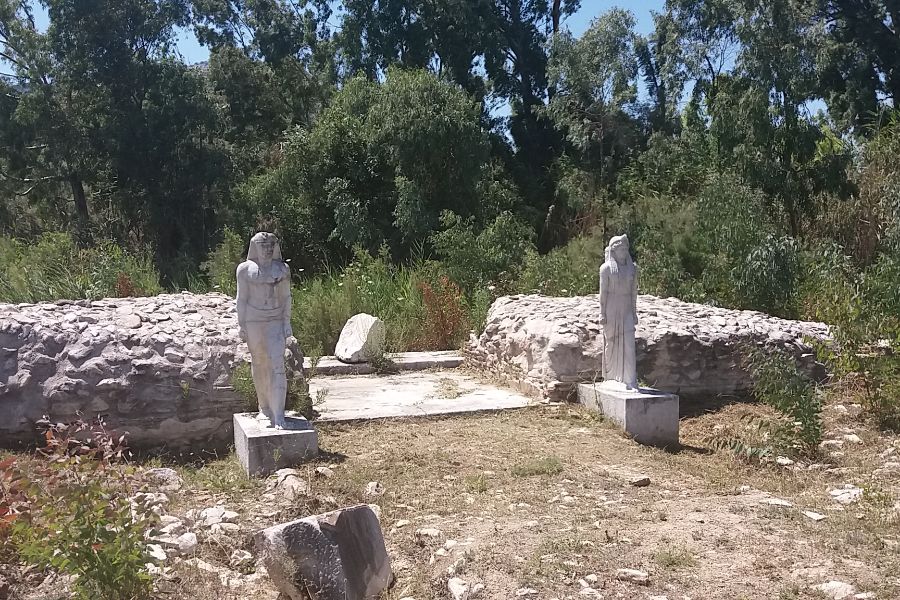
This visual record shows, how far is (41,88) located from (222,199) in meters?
4.48

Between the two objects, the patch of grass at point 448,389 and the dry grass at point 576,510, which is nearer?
the dry grass at point 576,510

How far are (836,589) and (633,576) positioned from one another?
3.00 feet

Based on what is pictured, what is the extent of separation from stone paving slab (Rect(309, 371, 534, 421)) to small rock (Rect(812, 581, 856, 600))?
14.3 feet

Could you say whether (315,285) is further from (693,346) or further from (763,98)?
(763,98)

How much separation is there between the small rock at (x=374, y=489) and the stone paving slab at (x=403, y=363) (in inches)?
181

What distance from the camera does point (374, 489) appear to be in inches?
216

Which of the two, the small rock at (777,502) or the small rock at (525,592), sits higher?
the small rock at (777,502)

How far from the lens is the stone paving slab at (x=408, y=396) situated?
780 cm

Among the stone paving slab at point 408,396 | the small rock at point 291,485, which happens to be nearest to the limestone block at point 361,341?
the stone paving slab at point 408,396

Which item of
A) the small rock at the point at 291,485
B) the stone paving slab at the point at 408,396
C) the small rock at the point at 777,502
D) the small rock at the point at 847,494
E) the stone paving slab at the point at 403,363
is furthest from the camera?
the stone paving slab at the point at 403,363

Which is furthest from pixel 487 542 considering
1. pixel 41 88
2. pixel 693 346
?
pixel 41 88

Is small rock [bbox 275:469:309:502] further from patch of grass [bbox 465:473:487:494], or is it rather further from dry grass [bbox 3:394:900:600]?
patch of grass [bbox 465:473:487:494]

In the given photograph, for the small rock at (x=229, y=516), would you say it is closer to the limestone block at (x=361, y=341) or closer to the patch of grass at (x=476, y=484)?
the patch of grass at (x=476, y=484)

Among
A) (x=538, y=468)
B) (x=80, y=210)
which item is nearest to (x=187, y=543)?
(x=538, y=468)
